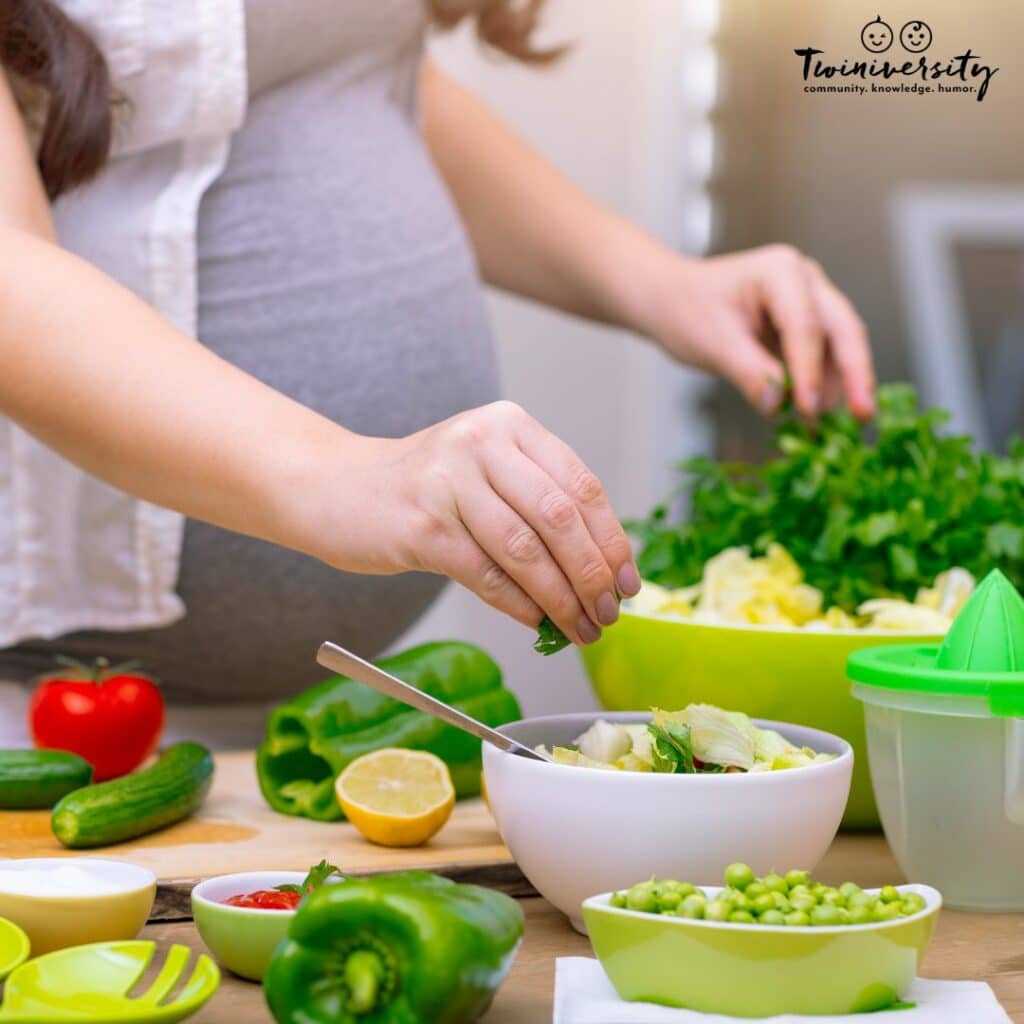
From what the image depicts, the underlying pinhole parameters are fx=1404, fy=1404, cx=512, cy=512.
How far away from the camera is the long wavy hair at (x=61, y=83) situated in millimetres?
1145

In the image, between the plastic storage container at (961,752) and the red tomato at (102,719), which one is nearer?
the plastic storage container at (961,752)

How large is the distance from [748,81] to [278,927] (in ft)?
6.97

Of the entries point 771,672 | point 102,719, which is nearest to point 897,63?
point 771,672

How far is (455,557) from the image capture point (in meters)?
0.83

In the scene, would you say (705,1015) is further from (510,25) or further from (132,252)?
(510,25)

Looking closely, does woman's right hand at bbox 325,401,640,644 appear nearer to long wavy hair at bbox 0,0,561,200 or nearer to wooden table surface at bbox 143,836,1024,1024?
wooden table surface at bbox 143,836,1024,1024

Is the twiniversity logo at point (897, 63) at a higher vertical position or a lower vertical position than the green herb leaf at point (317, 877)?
higher

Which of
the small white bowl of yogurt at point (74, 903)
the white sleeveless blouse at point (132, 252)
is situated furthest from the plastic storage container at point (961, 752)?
the white sleeveless blouse at point (132, 252)

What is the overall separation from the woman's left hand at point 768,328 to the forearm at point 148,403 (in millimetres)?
657

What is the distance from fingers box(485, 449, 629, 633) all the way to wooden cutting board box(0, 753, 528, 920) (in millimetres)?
231

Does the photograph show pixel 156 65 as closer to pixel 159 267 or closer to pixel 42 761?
pixel 159 267

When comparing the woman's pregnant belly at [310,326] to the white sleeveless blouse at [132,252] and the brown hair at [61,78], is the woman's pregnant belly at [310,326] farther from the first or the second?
the brown hair at [61,78]

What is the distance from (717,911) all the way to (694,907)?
1 centimetres

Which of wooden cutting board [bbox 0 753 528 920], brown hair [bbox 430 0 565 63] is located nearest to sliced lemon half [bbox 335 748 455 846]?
wooden cutting board [bbox 0 753 528 920]
